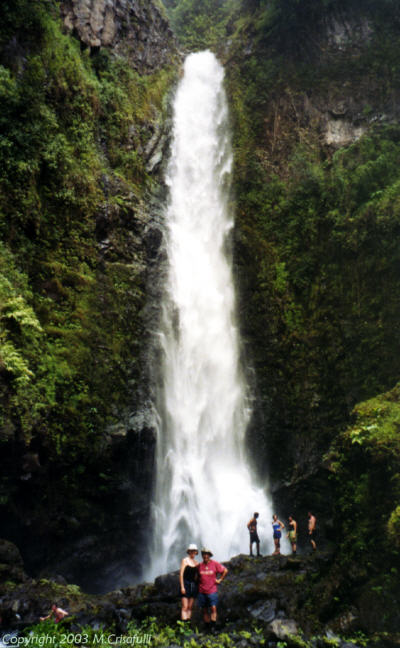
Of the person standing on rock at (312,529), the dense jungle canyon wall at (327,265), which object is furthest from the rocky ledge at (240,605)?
the person standing on rock at (312,529)

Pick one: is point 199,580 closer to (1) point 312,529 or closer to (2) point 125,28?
(1) point 312,529

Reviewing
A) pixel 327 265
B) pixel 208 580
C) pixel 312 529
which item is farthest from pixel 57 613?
pixel 327 265

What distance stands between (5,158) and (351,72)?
46.0ft

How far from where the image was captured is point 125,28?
1653cm

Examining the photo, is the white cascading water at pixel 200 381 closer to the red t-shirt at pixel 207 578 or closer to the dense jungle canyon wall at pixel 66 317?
the dense jungle canyon wall at pixel 66 317

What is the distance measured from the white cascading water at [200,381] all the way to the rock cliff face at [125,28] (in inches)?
128

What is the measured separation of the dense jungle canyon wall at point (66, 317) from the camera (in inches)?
346

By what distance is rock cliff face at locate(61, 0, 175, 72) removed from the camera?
45.7 ft

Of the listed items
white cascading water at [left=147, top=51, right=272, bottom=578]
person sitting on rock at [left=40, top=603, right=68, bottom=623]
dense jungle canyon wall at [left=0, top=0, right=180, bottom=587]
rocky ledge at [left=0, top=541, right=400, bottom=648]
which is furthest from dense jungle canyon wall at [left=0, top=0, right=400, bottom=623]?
person sitting on rock at [left=40, top=603, right=68, bottom=623]

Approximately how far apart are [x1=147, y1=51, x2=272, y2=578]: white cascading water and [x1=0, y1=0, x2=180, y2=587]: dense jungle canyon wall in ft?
2.96

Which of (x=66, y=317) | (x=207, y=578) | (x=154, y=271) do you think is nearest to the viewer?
(x=207, y=578)

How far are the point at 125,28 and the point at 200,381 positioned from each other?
15398 mm

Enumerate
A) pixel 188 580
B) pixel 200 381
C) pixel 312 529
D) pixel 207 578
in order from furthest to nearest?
pixel 200 381
pixel 312 529
pixel 188 580
pixel 207 578

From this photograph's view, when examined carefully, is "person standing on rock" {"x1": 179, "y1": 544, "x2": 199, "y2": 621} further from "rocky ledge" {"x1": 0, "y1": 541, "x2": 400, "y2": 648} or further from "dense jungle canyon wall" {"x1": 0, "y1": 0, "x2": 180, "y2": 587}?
"dense jungle canyon wall" {"x1": 0, "y1": 0, "x2": 180, "y2": 587}
